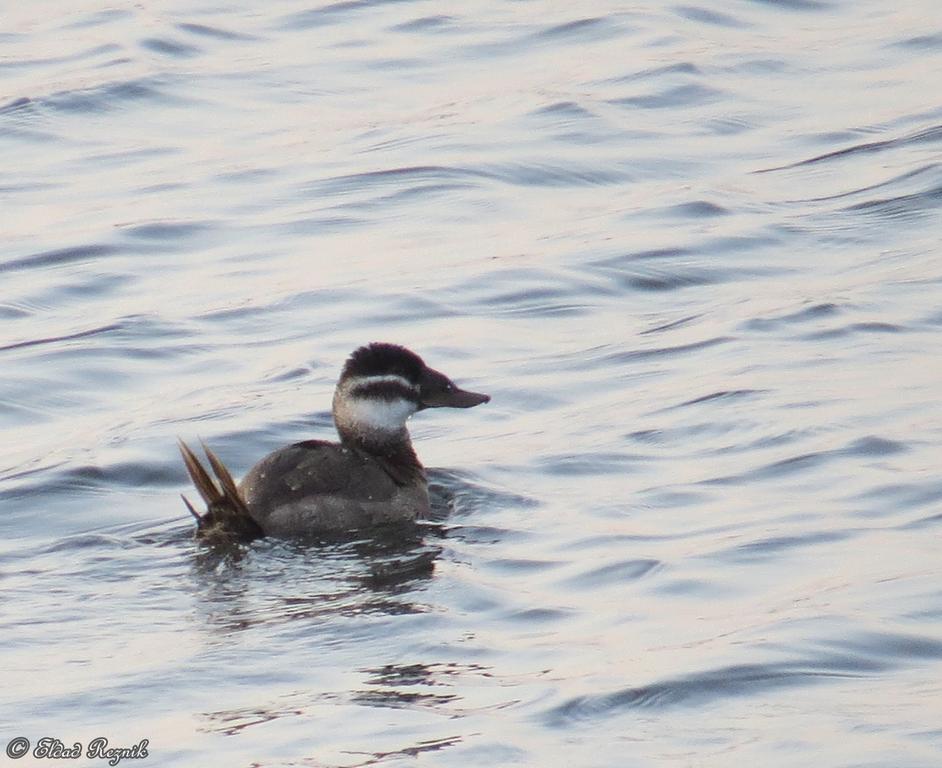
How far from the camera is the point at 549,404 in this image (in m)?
11.0

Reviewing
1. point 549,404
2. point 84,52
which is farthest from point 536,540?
point 84,52

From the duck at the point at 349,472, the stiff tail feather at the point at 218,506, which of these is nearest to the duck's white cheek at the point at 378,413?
the duck at the point at 349,472

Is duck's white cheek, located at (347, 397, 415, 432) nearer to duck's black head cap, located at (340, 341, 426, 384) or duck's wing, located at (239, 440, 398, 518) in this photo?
duck's black head cap, located at (340, 341, 426, 384)

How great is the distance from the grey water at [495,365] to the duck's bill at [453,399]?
0.33 meters

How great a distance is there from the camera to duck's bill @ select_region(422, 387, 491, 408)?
10.1 metres

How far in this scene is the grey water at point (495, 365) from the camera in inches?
280

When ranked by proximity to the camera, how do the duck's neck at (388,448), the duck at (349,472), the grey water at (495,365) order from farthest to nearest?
the duck's neck at (388,448) < the duck at (349,472) < the grey water at (495,365)

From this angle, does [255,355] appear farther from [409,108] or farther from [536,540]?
[409,108]

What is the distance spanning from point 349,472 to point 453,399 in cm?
89

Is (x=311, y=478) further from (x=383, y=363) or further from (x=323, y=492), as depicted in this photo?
(x=383, y=363)

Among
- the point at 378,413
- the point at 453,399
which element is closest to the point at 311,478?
the point at 378,413

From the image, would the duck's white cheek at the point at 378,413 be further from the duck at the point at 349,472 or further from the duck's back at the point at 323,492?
the duck's back at the point at 323,492

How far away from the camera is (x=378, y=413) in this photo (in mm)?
9906

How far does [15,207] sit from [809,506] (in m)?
7.76
